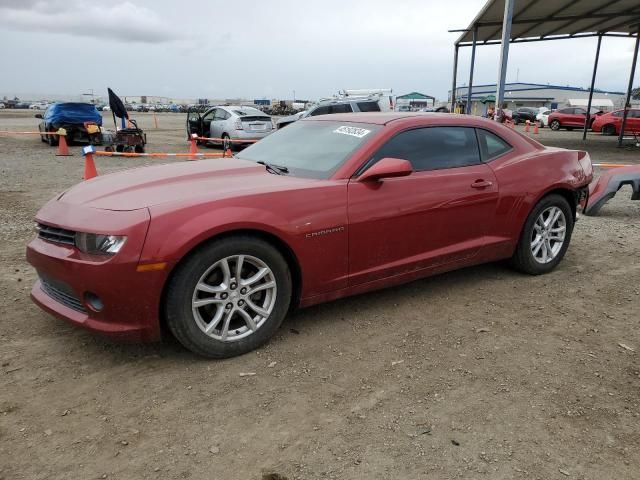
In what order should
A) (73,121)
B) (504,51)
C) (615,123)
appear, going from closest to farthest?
(504,51) < (73,121) < (615,123)

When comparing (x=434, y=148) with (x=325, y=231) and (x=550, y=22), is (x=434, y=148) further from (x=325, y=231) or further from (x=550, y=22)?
(x=550, y=22)

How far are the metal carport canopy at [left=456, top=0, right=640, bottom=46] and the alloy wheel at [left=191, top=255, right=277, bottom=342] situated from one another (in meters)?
14.9

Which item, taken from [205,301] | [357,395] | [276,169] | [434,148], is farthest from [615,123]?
[205,301]

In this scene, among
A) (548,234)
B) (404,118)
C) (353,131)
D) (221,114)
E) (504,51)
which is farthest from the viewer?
(221,114)

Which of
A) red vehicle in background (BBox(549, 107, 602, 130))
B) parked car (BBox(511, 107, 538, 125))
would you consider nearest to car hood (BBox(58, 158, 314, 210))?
red vehicle in background (BBox(549, 107, 602, 130))

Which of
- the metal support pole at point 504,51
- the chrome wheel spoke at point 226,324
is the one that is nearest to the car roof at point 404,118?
the chrome wheel spoke at point 226,324

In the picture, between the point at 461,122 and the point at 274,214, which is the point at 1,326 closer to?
the point at 274,214

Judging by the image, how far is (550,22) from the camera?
17641 millimetres

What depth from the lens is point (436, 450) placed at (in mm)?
2258

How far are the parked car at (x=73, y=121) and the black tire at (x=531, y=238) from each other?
1465 centimetres

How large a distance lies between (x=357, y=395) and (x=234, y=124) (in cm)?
1391

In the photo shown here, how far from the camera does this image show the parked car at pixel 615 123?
84.4 feet

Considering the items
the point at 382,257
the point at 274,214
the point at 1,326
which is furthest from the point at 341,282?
the point at 1,326

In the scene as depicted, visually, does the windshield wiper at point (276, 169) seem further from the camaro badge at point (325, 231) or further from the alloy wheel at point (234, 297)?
the alloy wheel at point (234, 297)
